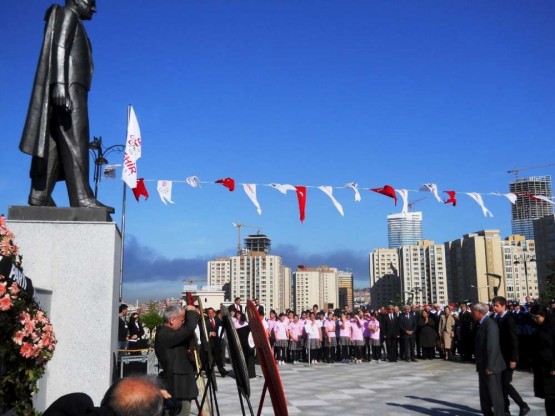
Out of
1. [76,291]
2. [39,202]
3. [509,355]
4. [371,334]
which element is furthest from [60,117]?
[371,334]

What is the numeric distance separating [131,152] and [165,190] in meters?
3.65

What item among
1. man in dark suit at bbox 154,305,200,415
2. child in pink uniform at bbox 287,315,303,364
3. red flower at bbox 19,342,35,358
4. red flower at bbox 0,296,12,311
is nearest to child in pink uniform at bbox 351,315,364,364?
child in pink uniform at bbox 287,315,303,364

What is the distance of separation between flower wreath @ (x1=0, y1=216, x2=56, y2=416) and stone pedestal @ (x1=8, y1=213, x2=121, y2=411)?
6.38 ft

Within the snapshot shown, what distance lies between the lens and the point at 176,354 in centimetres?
563

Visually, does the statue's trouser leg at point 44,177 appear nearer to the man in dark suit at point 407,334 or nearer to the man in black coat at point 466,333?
the man in black coat at point 466,333

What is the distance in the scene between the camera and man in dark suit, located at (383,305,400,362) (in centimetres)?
1697

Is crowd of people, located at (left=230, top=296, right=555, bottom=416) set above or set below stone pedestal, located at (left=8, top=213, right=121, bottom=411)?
below

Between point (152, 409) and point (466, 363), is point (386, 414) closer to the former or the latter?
point (152, 409)

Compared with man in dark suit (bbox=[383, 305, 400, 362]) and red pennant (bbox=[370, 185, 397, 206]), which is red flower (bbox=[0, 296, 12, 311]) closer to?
red pennant (bbox=[370, 185, 397, 206])

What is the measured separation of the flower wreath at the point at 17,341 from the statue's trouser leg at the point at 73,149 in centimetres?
282

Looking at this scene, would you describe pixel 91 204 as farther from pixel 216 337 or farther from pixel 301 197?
pixel 301 197

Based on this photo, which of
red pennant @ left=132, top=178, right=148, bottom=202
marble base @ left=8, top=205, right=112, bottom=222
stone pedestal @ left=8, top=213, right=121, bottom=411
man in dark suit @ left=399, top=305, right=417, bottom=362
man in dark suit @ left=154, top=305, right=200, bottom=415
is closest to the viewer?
man in dark suit @ left=154, top=305, right=200, bottom=415

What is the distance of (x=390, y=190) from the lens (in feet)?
51.3

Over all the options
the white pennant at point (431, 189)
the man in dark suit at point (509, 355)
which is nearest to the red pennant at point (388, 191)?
the white pennant at point (431, 189)
